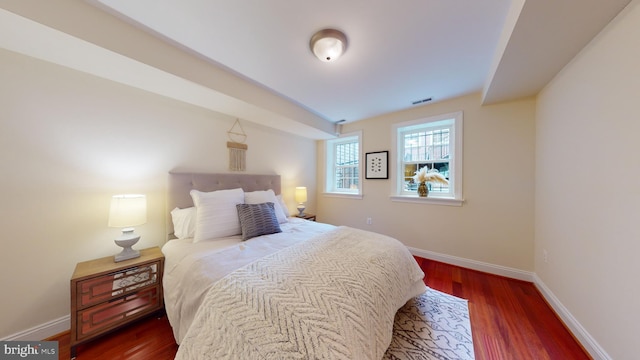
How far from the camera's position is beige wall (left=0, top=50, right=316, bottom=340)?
4.58 ft

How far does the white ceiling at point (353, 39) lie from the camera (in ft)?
4.09

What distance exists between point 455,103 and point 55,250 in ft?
14.7

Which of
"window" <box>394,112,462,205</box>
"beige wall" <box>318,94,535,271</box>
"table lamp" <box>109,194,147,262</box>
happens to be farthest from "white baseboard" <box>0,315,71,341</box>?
"window" <box>394,112,462,205</box>

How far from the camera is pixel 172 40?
1609 millimetres

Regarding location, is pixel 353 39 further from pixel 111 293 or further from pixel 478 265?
pixel 478 265

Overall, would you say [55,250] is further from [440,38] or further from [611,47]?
[611,47]

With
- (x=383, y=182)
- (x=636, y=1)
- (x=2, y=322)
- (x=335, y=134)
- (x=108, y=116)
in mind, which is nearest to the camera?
(x=636, y=1)

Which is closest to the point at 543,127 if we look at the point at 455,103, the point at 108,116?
the point at 455,103

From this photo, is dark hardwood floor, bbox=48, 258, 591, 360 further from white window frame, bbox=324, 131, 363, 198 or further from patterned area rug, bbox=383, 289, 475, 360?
white window frame, bbox=324, 131, 363, 198

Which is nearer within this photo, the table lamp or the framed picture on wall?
the table lamp

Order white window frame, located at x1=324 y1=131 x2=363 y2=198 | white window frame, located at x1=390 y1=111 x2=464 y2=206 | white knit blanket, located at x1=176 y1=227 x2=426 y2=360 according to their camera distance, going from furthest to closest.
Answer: white window frame, located at x1=324 y1=131 x2=363 y2=198, white window frame, located at x1=390 y1=111 x2=464 y2=206, white knit blanket, located at x1=176 y1=227 x2=426 y2=360

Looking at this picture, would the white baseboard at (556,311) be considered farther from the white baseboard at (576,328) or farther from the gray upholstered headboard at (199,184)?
the gray upholstered headboard at (199,184)

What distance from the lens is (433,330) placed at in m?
1.57

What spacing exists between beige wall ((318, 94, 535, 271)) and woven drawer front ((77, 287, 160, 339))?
311 cm
